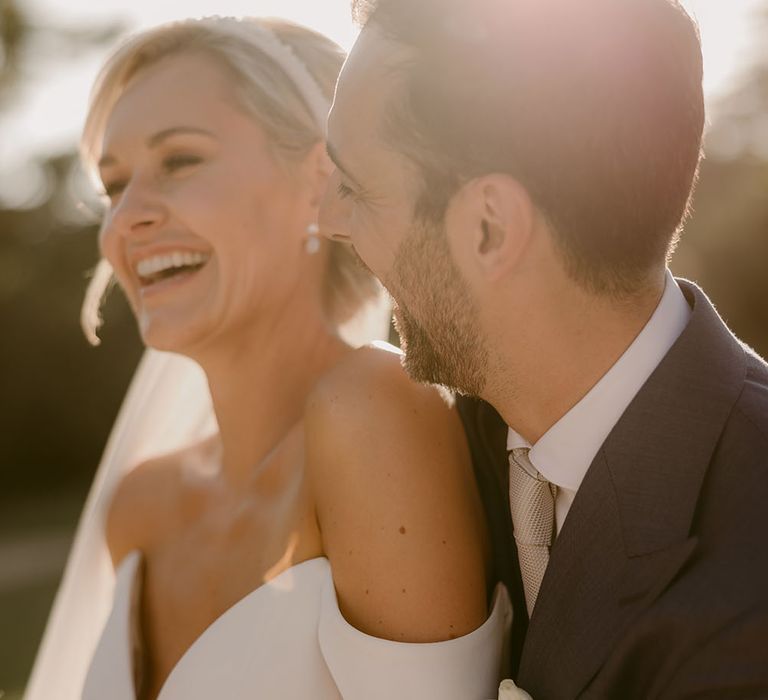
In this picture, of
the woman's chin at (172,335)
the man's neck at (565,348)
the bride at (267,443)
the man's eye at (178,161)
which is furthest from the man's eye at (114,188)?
the man's neck at (565,348)

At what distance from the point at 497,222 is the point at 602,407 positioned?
481mm

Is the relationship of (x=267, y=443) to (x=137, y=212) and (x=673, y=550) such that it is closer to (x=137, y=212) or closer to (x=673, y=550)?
(x=137, y=212)

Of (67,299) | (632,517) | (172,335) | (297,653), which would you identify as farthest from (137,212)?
(67,299)

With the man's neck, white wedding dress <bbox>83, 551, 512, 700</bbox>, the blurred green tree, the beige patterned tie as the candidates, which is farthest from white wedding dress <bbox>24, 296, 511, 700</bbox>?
the blurred green tree

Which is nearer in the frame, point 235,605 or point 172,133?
point 235,605

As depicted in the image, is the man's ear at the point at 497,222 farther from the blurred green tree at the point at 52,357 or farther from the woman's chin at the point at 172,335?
the blurred green tree at the point at 52,357

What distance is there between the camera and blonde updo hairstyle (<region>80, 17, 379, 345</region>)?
3.16 metres

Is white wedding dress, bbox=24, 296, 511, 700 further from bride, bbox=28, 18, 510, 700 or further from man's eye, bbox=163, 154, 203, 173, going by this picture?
man's eye, bbox=163, 154, 203, 173

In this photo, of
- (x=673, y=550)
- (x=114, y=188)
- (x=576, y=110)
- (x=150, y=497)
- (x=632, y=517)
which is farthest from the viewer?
(x=150, y=497)

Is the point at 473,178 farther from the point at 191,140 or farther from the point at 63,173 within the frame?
the point at 63,173

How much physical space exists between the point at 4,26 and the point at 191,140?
19349 millimetres

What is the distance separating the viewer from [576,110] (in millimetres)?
2256

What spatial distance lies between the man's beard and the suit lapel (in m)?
0.40

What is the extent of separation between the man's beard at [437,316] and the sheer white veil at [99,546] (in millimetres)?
1187
